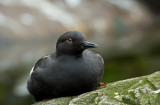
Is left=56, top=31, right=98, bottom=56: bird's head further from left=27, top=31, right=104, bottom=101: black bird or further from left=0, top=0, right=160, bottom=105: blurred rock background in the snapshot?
left=0, top=0, right=160, bottom=105: blurred rock background

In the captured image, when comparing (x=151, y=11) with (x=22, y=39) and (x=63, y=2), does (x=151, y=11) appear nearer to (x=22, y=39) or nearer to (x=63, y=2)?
(x=63, y=2)

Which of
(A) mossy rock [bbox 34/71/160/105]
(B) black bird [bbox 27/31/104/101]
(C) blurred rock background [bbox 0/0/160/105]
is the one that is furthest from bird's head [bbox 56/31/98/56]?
(C) blurred rock background [bbox 0/0/160/105]

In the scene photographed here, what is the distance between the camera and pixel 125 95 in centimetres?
462

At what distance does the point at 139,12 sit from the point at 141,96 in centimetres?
2090

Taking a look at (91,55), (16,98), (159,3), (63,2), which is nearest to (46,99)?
(91,55)

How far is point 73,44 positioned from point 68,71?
45 centimetres

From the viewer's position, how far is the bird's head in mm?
5230

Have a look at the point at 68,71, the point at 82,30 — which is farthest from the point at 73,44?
the point at 82,30

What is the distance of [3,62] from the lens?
14961 mm

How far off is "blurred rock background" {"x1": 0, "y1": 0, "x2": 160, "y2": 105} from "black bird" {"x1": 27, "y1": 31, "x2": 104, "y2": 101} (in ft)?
14.8

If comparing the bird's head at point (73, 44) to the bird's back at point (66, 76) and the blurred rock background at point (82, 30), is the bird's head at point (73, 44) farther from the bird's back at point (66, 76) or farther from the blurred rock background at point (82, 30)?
the blurred rock background at point (82, 30)

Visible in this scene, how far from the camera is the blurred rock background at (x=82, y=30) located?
38.0 feet

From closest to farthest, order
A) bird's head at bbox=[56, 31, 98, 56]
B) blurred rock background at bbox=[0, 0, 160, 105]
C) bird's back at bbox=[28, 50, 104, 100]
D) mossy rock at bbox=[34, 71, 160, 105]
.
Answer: mossy rock at bbox=[34, 71, 160, 105] → bird's back at bbox=[28, 50, 104, 100] → bird's head at bbox=[56, 31, 98, 56] → blurred rock background at bbox=[0, 0, 160, 105]

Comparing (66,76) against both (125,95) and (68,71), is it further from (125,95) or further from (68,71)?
(125,95)
